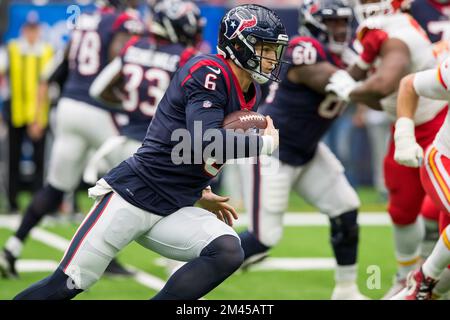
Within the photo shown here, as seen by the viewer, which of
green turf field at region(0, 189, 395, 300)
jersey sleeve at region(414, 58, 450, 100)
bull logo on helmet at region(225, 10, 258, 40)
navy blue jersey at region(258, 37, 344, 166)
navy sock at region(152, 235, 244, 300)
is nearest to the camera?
navy sock at region(152, 235, 244, 300)

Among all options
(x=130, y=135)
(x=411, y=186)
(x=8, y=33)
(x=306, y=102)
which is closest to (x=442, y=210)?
(x=411, y=186)

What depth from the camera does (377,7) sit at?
5660 millimetres

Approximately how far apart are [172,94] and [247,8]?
0.51 meters

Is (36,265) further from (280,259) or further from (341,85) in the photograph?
(341,85)

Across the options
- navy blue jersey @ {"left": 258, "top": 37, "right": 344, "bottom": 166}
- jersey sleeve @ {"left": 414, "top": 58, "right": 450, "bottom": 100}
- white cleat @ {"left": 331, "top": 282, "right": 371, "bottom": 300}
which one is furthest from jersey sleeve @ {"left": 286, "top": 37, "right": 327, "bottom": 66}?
white cleat @ {"left": 331, "top": 282, "right": 371, "bottom": 300}

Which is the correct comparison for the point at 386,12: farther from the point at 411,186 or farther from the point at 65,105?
the point at 65,105

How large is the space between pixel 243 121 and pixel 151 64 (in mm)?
2425

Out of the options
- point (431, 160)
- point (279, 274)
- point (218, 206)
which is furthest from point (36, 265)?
point (431, 160)

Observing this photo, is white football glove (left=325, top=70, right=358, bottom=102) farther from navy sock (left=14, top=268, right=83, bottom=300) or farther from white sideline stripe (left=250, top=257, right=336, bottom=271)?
navy sock (left=14, top=268, right=83, bottom=300)

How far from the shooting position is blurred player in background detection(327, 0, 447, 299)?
18.0 feet

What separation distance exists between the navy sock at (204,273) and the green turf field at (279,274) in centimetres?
182

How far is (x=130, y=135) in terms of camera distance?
21.0 ft

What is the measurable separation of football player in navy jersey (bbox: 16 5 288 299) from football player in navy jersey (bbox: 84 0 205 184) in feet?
6.83

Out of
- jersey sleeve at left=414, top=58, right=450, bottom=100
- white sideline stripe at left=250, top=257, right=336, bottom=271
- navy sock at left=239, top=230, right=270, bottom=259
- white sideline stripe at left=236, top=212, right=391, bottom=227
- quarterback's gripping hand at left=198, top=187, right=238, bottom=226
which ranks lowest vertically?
white sideline stripe at left=236, top=212, right=391, bottom=227
